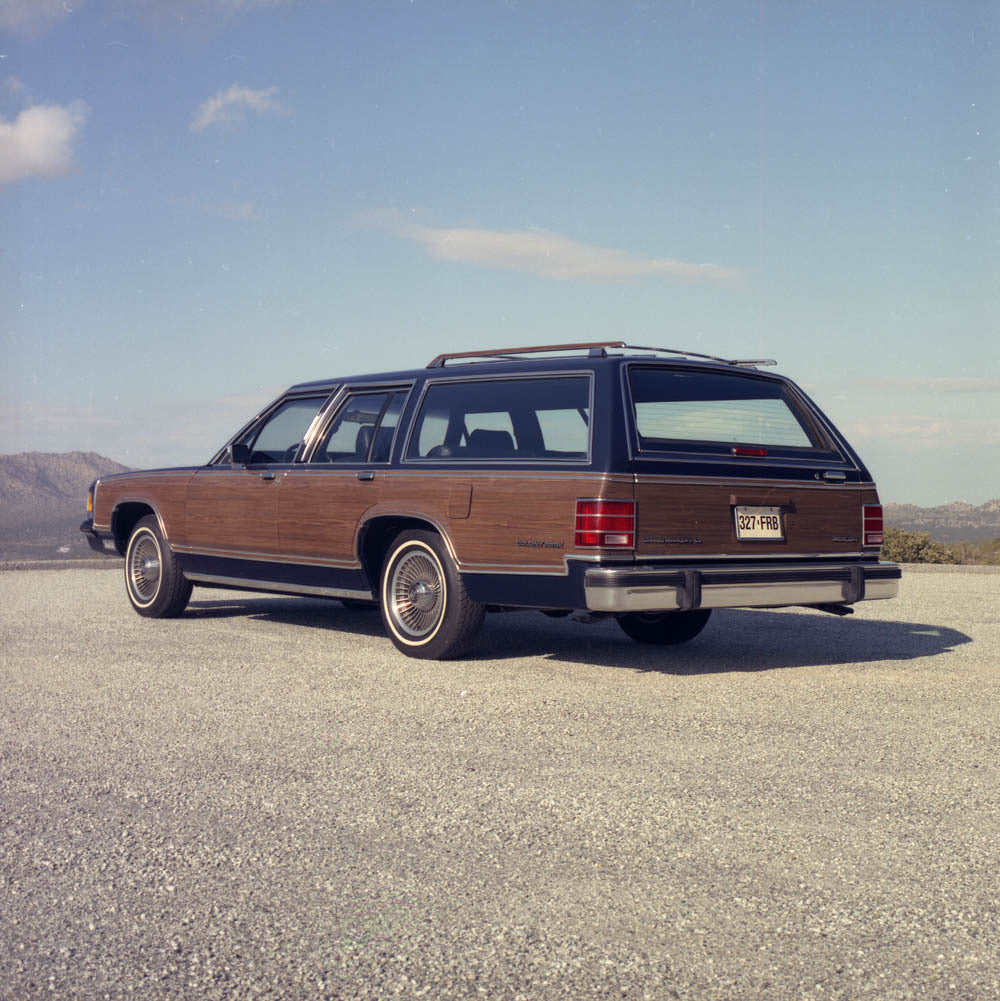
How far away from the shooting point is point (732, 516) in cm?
743

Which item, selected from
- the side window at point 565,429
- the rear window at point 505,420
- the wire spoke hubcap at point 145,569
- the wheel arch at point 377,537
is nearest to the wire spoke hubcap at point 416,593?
the wheel arch at point 377,537

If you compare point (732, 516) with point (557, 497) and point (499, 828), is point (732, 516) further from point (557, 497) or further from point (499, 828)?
point (499, 828)

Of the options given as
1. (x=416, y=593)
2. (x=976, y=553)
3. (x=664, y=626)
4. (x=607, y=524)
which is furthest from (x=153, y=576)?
Answer: (x=976, y=553)

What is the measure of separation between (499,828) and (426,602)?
393 centimetres

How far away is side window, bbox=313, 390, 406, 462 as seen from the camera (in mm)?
8695

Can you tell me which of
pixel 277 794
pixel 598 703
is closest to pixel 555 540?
pixel 598 703

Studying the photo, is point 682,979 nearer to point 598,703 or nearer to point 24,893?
point 24,893

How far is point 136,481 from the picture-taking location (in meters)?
10.7

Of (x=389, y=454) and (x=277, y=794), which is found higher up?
(x=389, y=454)

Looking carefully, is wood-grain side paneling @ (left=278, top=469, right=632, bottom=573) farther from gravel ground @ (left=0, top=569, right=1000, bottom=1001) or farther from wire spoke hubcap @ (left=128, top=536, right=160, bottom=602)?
wire spoke hubcap @ (left=128, top=536, right=160, bottom=602)

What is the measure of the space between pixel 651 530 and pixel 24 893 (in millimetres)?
4238

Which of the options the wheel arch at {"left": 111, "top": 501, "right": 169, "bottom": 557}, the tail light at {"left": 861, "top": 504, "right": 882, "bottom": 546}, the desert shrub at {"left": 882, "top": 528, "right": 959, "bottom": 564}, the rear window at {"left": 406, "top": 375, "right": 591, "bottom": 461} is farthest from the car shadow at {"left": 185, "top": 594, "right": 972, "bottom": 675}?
the desert shrub at {"left": 882, "top": 528, "right": 959, "bottom": 564}

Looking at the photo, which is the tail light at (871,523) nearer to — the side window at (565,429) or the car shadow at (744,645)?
the car shadow at (744,645)

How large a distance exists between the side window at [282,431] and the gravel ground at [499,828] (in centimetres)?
196
